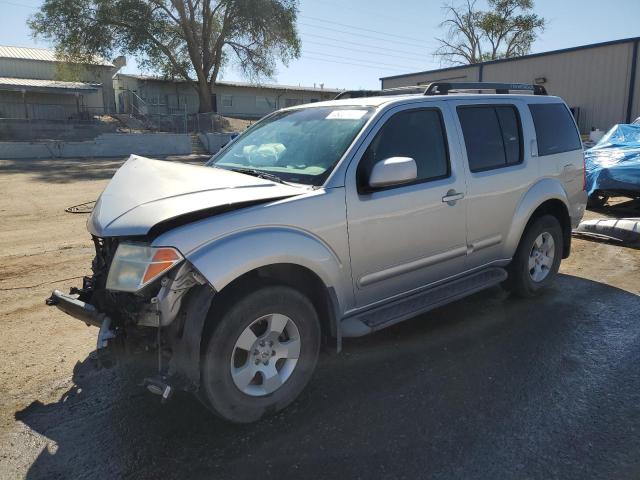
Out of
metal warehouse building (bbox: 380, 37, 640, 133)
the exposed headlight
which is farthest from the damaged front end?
metal warehouse building (bbox: 380, 37, 640, 133)

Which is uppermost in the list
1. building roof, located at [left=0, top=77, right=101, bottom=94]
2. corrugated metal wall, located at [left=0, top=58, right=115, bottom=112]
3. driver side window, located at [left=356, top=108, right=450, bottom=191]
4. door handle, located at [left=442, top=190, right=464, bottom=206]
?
corrugated metal wall, located at [left=0, top=58, right=115, bottom=112]

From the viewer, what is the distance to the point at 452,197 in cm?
399

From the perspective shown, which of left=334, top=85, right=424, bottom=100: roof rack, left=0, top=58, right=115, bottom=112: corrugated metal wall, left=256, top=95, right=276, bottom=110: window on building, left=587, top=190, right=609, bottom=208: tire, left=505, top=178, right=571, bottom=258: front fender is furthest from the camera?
left=256, top=95, right=276, bottom=110: window on building

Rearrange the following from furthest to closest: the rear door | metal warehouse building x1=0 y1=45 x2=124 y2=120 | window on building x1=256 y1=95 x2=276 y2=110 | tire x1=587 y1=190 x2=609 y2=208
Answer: window on building x1=256 y1=95 x2=276 y2=110, metal warehouse building x1=0 y1=45 x2=124 y2=120, tire x1=587 y1=190 x2=609 y2=208, the rear door

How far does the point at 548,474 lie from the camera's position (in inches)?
103

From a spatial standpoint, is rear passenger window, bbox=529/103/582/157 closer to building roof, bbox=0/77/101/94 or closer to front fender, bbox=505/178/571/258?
front fender, bbox=505/178/571/258

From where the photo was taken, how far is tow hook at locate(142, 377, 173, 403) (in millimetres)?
2576

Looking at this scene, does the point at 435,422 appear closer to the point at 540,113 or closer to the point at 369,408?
the point at 369,408

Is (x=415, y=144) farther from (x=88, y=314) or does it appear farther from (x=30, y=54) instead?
(x=30, y=54)

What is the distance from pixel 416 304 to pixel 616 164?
792cm

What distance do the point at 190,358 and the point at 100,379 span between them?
1302mm

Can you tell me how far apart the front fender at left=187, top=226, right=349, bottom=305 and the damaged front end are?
3.3 inches

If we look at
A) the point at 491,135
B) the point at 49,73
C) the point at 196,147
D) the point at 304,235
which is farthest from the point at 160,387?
the point at 49,73

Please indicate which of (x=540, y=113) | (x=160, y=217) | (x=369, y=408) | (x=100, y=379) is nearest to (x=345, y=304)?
(x=369, y=408)
